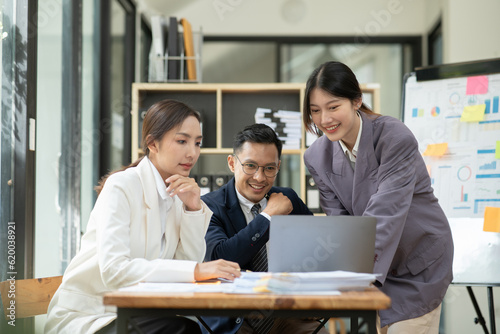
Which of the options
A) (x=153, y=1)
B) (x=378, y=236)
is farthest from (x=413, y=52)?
(x=378, y=236)

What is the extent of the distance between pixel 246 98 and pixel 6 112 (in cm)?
186

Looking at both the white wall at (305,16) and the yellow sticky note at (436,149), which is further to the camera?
the white wall at (305,16)

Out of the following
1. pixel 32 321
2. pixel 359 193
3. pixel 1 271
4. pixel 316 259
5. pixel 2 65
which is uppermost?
pixel 2 65

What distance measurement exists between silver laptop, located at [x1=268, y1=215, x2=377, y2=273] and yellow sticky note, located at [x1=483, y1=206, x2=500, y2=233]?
155 centimetres

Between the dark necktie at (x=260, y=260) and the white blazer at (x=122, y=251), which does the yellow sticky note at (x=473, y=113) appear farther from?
the white blazer at (x=122, y=251)

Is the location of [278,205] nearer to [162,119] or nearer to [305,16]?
[162,119]

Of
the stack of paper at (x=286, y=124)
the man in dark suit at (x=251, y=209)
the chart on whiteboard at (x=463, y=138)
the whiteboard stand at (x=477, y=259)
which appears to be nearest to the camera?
the man in dark suit at (x=251, y=209)

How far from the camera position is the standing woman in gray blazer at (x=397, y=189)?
174cm

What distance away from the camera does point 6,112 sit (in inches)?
90.8

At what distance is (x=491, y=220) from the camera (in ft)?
8.70

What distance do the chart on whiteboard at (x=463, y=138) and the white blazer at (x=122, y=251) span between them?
5.12 ft

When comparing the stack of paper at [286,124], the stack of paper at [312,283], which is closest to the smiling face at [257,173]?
the stack of paper at [312,283]

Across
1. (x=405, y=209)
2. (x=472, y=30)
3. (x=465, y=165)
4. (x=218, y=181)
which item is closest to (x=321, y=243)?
(x=405, y=209)

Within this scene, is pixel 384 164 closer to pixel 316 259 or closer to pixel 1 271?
pixel 316 259
